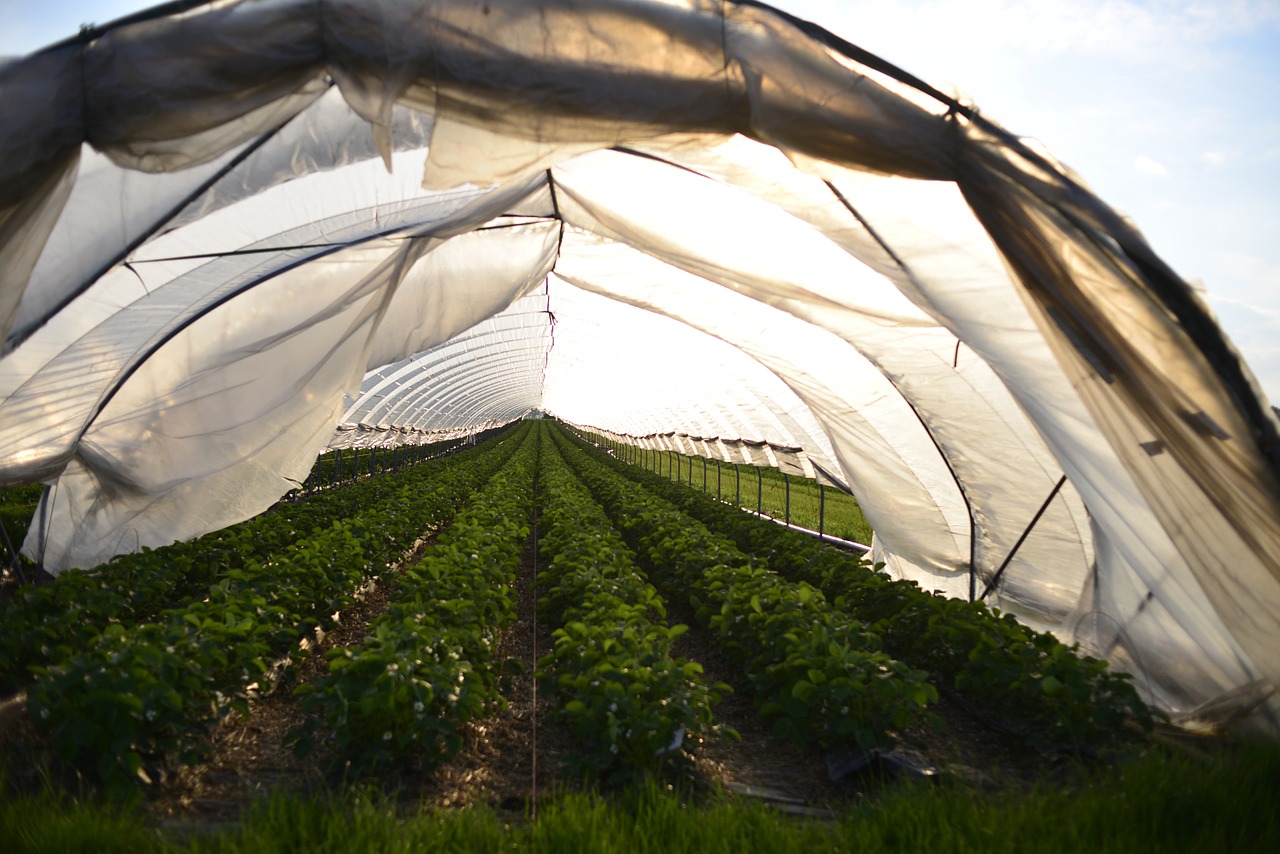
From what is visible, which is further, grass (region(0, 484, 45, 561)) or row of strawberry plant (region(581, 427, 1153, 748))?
grass (region(0, 484, 45, 561))

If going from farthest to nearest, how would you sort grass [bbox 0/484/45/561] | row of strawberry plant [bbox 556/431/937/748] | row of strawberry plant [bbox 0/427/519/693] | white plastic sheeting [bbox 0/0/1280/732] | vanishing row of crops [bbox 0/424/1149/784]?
grass [bbox 0/484/45/561]
row of strawberry plant [bbox 0/427/519/693]
row of strawberry plant [bbox 556/431/937/748]
vanishing row of crops [bbox 0/424/1149/784]
white plastic sheeting [bbox 0/0/1280/732]

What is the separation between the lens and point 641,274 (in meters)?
7.17

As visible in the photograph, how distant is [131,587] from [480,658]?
8.93ft

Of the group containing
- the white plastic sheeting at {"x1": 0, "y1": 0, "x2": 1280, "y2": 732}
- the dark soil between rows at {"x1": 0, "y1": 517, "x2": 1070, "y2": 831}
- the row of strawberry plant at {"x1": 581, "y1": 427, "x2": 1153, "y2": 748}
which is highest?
the white plastic sheeting at {"x1": 0, "y1": 0, "x2": 1280, "y2": 732}

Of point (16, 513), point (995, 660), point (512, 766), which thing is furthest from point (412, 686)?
point (16, 513)

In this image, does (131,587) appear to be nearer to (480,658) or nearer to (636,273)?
(480,658)

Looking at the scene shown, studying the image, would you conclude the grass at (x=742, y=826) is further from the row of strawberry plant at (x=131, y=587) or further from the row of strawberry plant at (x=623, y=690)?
the row of strawberry plant at (x=131, y=587)

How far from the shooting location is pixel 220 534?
7.39 metres

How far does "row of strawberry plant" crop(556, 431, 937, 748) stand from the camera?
3.74 m

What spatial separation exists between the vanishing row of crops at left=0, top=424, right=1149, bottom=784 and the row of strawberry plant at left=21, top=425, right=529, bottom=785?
12 millimetres

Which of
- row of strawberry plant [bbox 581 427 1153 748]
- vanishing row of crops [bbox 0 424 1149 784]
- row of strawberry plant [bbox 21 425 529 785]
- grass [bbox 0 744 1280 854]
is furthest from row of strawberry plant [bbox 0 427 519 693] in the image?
row of strawberry plant [bbox 581 427 1153 748]

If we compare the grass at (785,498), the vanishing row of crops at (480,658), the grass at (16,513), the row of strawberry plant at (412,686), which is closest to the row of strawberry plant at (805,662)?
the vanishing row of crops at (480,658)

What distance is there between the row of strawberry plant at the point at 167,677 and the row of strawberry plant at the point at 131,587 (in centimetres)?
20

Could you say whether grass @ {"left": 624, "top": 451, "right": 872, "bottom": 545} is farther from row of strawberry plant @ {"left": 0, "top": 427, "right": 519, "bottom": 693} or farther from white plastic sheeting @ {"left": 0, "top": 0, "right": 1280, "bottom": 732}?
row of strawberry plant @ {"left": 0, "top": 427, "right": 519, "bottom": 693}
